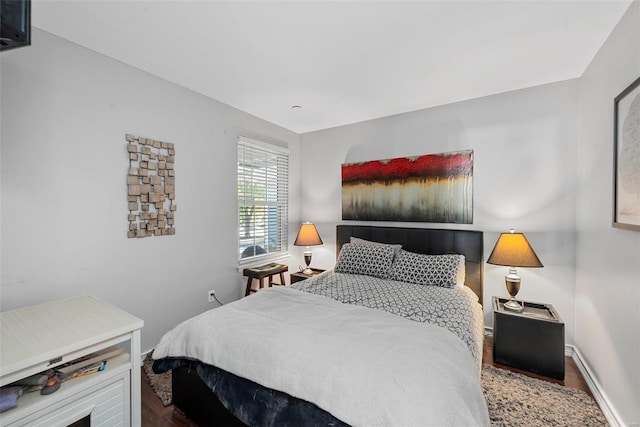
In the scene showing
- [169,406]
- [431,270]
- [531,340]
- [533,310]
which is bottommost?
[169,406]

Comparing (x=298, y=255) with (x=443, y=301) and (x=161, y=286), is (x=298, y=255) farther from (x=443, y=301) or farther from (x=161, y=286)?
(x=443, y=301)

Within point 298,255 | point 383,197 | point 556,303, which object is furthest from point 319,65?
point 556,303

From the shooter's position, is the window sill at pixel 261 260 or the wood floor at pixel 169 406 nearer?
the wood floor at pixel 169 406

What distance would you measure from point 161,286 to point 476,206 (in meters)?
3.15

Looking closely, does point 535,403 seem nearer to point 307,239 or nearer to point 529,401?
point 529,401

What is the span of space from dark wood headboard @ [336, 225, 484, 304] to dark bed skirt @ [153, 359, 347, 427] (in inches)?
86.2

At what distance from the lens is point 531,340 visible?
6.91 feet

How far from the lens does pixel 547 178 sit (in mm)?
2480

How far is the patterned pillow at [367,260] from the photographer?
2.73 meters

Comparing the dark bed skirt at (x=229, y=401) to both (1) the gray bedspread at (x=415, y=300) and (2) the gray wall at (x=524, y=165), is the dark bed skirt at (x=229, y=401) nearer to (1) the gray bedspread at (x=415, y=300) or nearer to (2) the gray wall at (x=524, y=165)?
(1) the gray bedspread at (x=415, y=300)

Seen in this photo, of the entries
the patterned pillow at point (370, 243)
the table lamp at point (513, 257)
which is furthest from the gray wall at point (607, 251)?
the patterned pillow at point (370, 243)

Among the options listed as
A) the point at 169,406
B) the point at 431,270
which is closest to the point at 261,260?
the point at 169,406

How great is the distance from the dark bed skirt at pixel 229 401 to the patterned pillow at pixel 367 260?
1668 mm

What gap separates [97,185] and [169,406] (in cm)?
164
